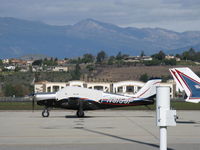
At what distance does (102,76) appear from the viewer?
19288 centimetres

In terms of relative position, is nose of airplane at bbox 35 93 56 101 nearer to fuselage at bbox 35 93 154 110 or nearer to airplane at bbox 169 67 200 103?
fuselage at bbox 35 93 154 110

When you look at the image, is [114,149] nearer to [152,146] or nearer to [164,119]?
[152,146]

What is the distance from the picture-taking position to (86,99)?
35906mm

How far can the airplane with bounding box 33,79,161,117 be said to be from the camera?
35656mm

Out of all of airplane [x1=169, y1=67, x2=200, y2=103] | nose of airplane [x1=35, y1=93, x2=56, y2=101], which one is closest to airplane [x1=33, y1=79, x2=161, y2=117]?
nose of airplane [x1=35, y1=93, x2=56, y2=101]

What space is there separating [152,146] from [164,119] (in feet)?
21.3

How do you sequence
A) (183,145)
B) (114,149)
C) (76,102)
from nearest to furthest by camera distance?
(114,149)
(183,145)
(76,102)

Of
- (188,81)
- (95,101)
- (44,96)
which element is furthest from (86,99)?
(188,81)

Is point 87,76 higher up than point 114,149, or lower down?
higher up

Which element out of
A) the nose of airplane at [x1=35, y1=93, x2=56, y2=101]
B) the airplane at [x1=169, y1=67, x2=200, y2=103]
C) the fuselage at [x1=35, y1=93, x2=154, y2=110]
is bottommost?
the fuselage at [x1=35, y1=93, x2=154, y2=110]

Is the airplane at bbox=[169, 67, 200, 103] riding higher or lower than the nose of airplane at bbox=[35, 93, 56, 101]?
higher

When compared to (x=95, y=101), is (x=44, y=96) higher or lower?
higher

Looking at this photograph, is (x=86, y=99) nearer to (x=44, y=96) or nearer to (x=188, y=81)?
(x=44, y=96)

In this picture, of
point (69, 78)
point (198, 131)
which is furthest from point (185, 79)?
point (69, 78)
